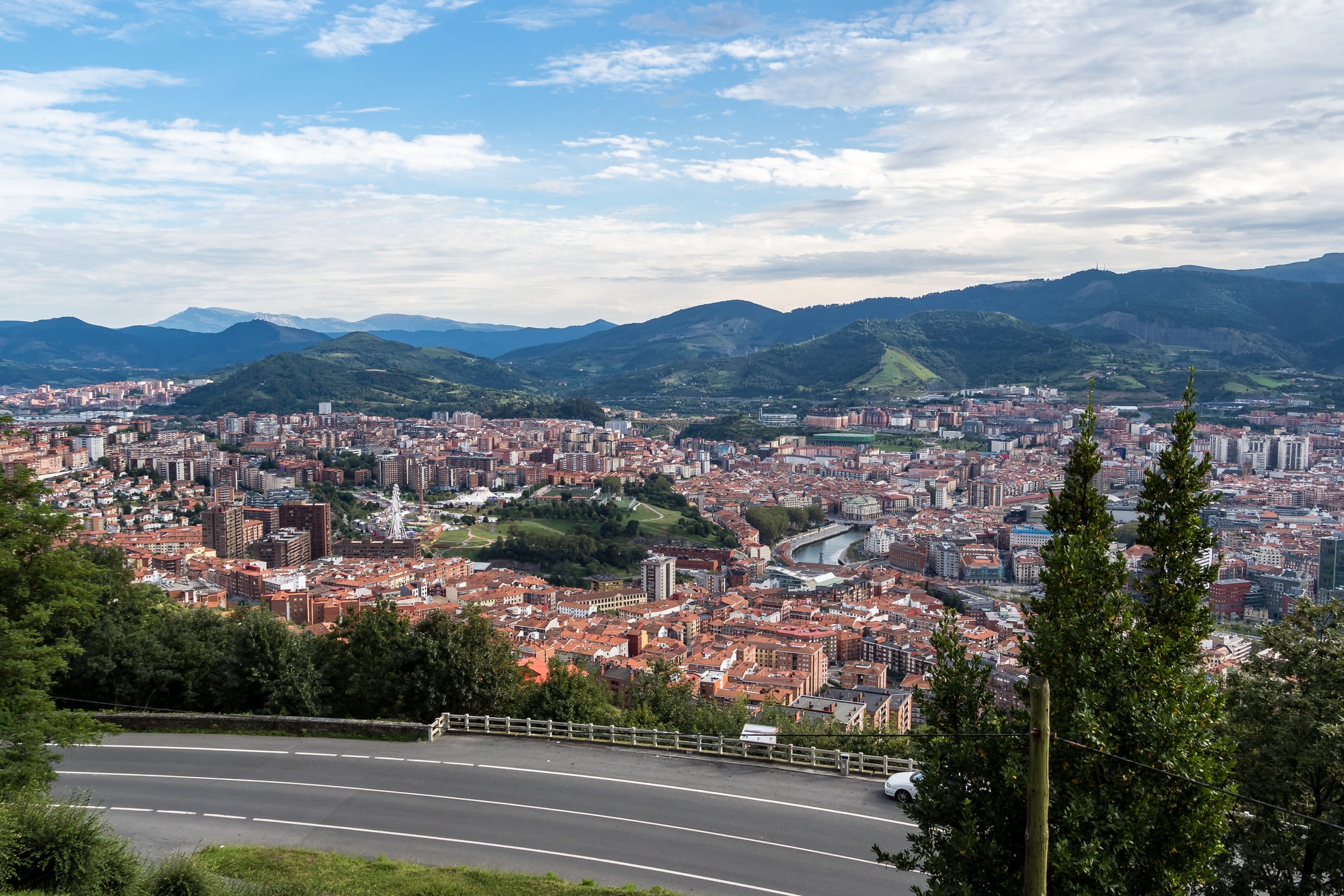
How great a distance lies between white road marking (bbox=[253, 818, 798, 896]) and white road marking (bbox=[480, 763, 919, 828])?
1.17 m

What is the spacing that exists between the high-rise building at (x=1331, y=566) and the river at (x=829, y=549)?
20.5 meters

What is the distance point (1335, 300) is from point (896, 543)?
411ft

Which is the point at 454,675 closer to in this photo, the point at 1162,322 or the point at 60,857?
the point at 60,857

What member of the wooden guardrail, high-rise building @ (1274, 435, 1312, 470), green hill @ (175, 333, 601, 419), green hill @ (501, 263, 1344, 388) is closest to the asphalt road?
the wooden guardrail

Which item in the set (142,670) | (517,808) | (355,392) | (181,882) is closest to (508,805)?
(517,808)

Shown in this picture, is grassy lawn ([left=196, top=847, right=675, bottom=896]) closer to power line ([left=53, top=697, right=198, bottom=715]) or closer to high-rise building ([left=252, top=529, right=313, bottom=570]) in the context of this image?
power line ([left=53, top=697, right=198, bottom=715])

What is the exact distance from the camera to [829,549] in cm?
4981

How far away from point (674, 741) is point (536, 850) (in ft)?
7.04

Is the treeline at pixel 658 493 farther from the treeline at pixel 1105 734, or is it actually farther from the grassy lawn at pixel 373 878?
the treeline at pixel 1105 734

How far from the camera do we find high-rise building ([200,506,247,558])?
40.8 meters

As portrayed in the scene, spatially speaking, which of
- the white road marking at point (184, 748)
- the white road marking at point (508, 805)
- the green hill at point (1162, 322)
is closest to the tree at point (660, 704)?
the white road marking at point (508, 805)

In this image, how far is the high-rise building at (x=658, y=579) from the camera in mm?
35875

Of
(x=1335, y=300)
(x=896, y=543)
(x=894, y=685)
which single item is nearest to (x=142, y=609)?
(x=894, y=685)

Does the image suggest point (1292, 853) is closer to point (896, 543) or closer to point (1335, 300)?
point (896, 543)
